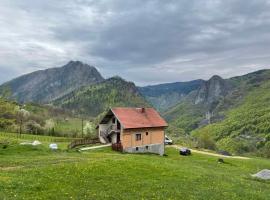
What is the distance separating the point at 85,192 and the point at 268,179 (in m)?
28.9

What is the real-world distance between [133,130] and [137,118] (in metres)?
5.68

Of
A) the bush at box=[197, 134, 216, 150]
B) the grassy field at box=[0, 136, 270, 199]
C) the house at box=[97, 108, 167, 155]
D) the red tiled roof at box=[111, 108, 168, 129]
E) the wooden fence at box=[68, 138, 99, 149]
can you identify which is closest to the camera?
the grassy field at box=[0, 136, 270, 199]

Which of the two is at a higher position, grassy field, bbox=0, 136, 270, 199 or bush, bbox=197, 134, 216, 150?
grassy field, bbox=0, 136, 270, 199

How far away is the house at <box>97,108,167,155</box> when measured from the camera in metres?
85.9

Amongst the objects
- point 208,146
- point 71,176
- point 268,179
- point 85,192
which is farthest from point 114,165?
point 208,146

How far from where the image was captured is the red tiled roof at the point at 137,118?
87.4 metres

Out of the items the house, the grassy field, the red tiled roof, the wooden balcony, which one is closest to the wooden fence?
the house

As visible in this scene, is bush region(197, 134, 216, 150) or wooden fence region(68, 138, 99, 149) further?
bush region(197, 134, 216, 150)

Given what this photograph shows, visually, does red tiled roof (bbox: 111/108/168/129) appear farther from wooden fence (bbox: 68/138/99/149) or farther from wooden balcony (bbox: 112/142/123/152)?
wooden fence (bbox: 68/138/99/149)

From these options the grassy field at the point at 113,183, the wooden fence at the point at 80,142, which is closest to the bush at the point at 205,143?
the wooden fence at the point at 80,142

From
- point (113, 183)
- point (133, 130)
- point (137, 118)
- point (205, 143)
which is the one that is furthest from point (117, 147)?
point (205, 143)

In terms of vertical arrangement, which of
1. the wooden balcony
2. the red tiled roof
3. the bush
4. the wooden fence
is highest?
the red tiled roof

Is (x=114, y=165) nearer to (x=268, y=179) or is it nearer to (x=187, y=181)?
(x=187, y=181)

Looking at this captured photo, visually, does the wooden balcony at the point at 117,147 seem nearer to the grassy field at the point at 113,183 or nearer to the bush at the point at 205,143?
the grassy field at the point at 113,183
